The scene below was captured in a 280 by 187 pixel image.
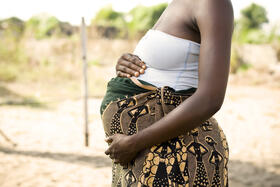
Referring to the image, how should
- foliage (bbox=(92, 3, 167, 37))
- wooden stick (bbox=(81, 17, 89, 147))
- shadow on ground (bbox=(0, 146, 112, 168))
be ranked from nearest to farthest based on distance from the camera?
shadow on ground (bbox=(0, 146, 112, 168)) → wooden stick (bbox=(81, 17, 89, 147)) → foliage (bbox=(92, 3, 167, 37))

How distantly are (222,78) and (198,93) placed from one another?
98mm

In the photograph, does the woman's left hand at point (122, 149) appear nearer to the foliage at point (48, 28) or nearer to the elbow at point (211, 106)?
the elbow at point (211, 106)

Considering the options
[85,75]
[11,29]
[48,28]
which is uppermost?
[48,28]

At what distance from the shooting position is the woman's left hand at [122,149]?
45.3 inches

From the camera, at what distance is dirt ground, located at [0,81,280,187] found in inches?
171

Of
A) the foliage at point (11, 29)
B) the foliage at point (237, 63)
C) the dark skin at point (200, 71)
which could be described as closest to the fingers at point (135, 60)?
the dark skin at point (200, 71)

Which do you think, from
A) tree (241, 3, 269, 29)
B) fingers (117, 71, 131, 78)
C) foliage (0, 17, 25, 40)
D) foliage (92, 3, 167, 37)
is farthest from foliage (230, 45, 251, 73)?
tree (241, 3, 269, 29)

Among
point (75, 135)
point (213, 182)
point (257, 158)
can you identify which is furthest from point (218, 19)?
point (75, 135)

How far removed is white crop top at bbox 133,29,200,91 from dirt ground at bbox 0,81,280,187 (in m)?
3.26

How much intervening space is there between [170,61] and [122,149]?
0.39 metres

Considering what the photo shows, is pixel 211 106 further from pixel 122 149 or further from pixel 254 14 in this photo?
pixel 254 14

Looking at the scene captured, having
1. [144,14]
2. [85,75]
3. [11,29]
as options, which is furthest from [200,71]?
[144,14]

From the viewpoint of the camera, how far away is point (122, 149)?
3.83 feet

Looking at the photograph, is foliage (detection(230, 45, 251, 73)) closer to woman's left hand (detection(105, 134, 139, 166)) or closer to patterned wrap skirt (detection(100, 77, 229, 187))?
patterned wrap skirt (detection(100, 77, 229, 187))
